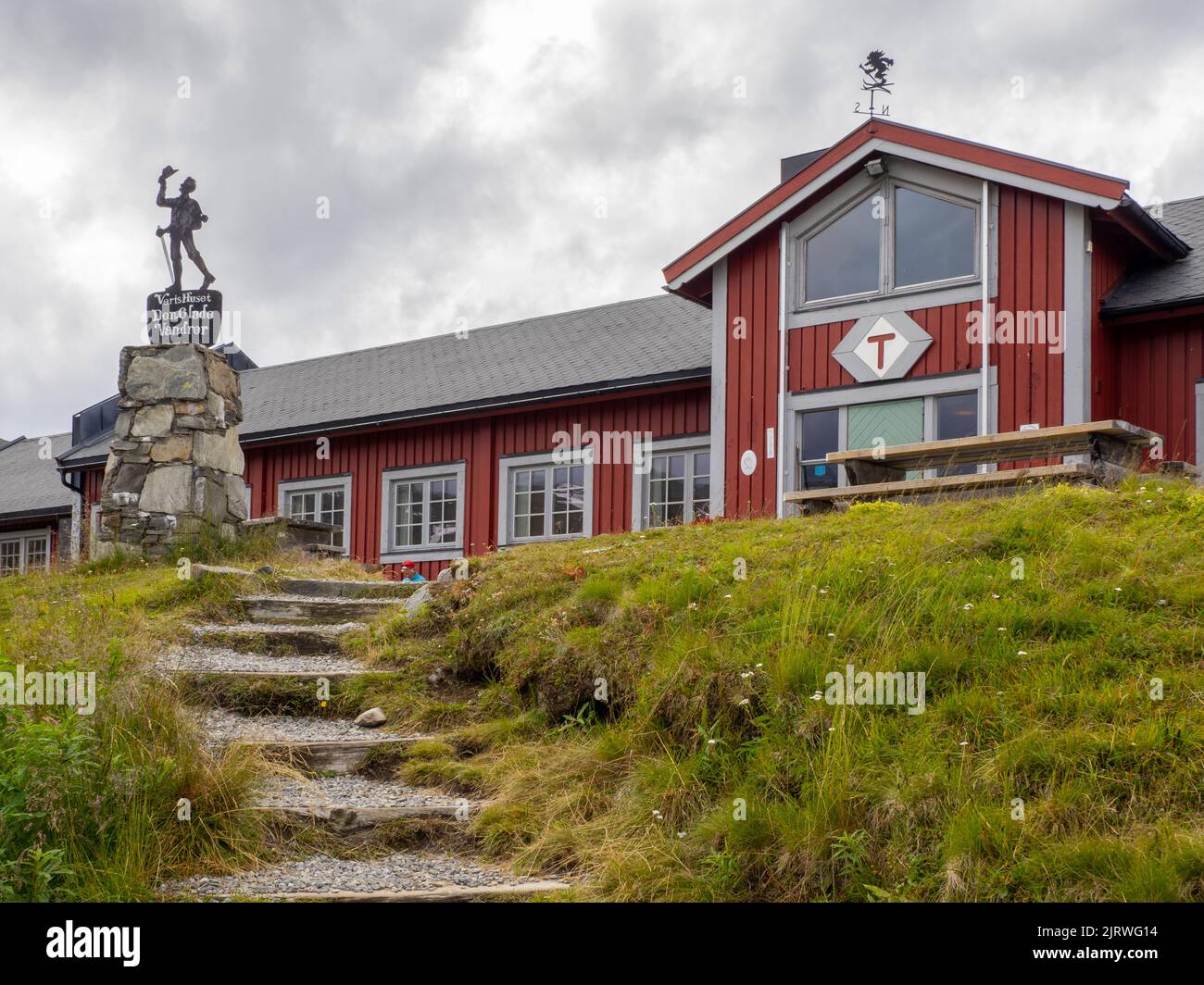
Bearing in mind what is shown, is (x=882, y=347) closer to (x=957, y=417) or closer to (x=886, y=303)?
(x=886, y=303)

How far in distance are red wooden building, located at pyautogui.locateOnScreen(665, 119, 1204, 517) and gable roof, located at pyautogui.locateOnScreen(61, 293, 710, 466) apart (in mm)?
1307

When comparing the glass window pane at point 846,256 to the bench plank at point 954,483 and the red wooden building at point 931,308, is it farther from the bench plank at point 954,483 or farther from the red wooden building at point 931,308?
the bench plank at point 954,483

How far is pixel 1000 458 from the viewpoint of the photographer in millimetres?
9586

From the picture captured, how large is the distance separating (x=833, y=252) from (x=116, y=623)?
8.66m

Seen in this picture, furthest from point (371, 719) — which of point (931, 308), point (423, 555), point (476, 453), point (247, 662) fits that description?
point (423, 555)

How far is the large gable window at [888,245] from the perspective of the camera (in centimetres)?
1191

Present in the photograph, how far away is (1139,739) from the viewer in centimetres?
412

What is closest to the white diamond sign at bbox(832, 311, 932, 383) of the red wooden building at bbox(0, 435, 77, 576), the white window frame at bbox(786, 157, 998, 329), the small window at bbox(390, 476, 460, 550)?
the white window frame at bbox(786, 157, 998, 329)

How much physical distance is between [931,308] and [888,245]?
924 mm

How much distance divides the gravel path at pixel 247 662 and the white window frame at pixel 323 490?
911 centimetres

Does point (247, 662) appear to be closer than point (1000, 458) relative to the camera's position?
Yes

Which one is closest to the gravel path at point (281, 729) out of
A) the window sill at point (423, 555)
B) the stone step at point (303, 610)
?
the stone step at point (303, 610)

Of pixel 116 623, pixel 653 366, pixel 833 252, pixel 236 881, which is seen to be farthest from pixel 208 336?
pixel 236 881
